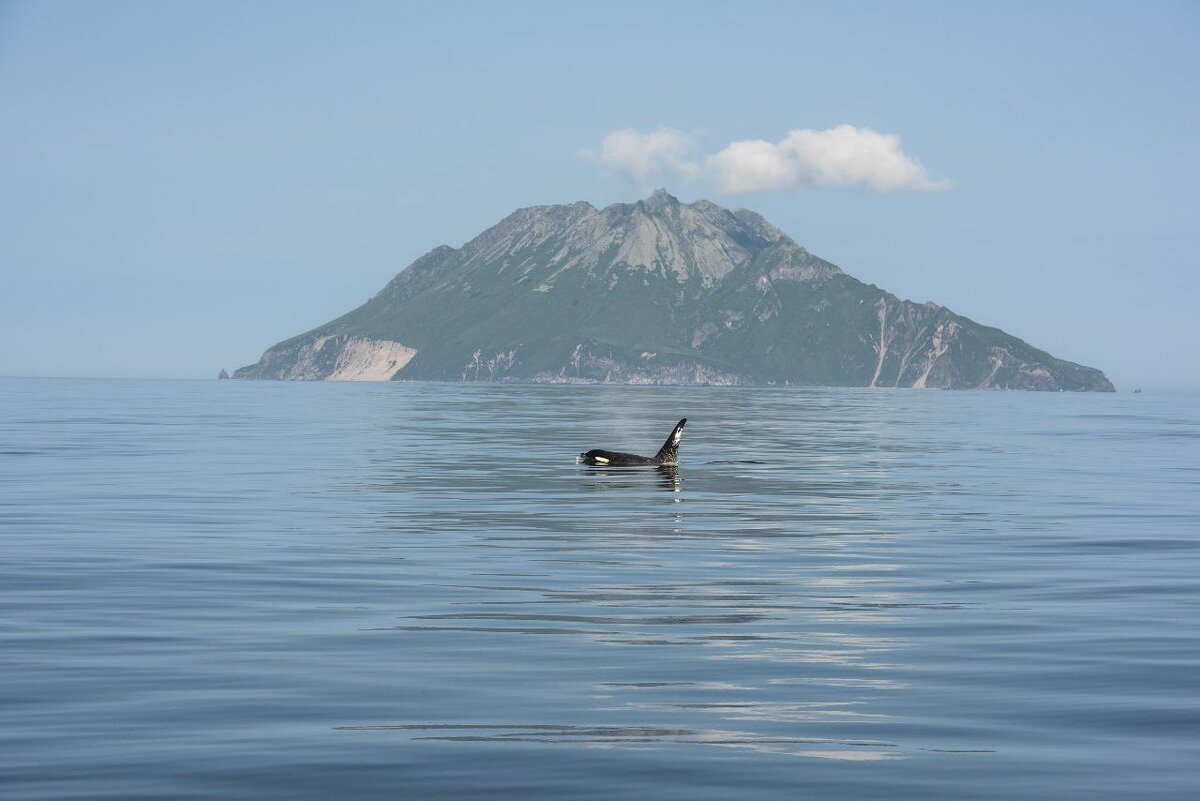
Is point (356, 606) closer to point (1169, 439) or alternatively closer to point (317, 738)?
point (317, 738)

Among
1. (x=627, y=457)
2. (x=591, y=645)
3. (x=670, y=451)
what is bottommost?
(x=591, y=645)

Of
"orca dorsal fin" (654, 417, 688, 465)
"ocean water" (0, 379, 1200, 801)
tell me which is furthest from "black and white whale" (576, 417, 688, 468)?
"ocean water" (0, 379, 1200, 801)

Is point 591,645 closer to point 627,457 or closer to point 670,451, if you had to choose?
point 670,451

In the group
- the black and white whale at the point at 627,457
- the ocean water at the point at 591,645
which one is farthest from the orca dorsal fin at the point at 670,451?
the ocean water at the point at 591,645

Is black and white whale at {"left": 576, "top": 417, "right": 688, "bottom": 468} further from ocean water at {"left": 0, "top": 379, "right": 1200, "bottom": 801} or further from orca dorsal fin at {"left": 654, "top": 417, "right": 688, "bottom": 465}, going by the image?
ocean water at {"left": 0, "top": 379, "right": 1200, "bottom": 801}

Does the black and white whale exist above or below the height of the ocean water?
above

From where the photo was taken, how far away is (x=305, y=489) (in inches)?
1928

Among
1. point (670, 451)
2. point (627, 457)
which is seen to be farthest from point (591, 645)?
point (627, 457)

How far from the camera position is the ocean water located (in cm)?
1380

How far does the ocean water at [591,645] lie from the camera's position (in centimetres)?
1380

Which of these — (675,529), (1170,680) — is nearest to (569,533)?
(675,529)

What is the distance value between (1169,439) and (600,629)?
3613 inches

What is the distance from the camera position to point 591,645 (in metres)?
20.2

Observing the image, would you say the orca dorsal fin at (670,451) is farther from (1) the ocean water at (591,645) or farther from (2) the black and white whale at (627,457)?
(1) the ocean water at (591,645)
